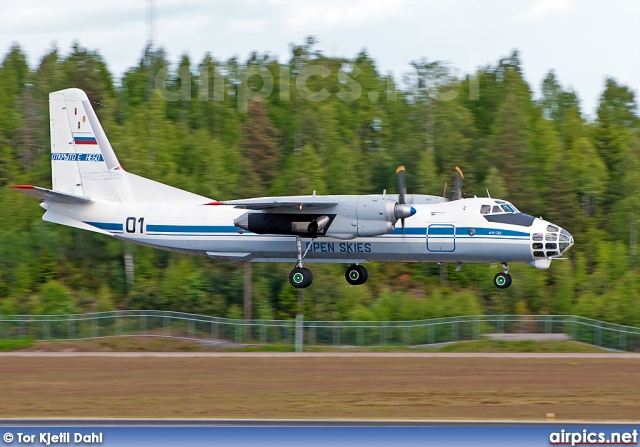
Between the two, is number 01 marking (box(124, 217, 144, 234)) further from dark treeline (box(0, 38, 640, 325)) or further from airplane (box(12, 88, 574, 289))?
dark treeline (box(0, 38, 640, 325))

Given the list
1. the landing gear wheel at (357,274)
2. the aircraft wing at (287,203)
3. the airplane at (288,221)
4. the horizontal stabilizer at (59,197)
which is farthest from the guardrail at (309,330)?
the aircraft wing at (287,203)

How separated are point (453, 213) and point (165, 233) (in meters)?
9.57

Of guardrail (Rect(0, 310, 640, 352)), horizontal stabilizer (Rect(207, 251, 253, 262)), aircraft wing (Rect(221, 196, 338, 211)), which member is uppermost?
aircraft wing (Rect(221, 196, 338, 211))

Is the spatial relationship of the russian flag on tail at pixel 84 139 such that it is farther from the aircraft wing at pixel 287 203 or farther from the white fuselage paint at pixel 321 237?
the aircraft wing at pixel 287 203

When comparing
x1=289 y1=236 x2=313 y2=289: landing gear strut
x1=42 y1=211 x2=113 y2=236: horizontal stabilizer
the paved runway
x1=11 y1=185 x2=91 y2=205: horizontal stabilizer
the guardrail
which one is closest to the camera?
x1=289 y1=236 x2=313 y2=289: landing gear strut

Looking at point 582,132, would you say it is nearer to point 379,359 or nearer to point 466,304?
point 466,304

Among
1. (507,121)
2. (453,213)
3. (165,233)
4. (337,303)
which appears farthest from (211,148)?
(453,213)

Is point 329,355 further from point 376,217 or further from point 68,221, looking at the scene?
point 68,221

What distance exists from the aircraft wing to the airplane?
0.10 ft

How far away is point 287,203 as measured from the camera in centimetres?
2712

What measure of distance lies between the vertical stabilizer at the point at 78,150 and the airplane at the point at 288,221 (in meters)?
0.04

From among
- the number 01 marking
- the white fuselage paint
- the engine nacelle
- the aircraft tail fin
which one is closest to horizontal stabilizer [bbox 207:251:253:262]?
the white fuselage paint

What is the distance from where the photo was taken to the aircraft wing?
2697 cm

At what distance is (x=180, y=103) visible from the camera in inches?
2571
